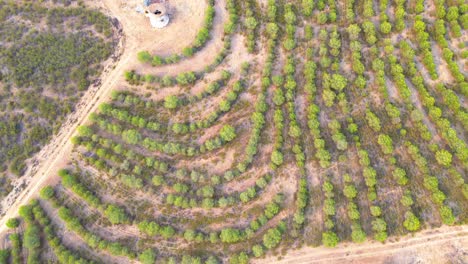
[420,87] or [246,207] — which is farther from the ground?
[420,87]

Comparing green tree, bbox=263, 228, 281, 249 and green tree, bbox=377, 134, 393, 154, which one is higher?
green tree, bbox=377, 134, 393, 154

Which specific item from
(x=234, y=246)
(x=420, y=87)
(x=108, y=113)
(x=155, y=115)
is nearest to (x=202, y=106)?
(x=155, y=115)

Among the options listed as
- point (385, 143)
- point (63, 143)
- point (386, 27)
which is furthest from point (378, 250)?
point (63, 143)

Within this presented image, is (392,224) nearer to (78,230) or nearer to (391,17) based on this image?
(391,17)

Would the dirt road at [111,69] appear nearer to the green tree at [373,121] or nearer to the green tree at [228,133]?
the green tree at [228,133]

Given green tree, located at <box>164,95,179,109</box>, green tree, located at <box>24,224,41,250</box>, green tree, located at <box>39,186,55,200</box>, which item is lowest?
green tree, located at <box>24,224,41,250</box>


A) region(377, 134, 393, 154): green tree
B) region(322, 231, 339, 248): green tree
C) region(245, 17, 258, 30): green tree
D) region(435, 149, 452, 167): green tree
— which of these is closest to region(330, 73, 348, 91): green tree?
region(377, 134, 393, 154): green tree

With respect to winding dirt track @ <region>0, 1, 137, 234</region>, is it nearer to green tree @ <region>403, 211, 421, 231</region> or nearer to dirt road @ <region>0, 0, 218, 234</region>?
dirt road @ <region>0, 0, 218, 234</region>
